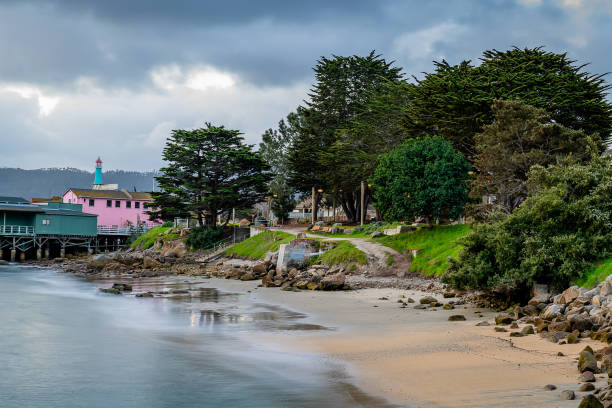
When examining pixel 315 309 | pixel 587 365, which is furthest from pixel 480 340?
pixel 315 309

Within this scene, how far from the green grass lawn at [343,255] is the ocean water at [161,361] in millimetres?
10649

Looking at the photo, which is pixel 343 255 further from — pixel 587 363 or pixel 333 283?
pixel 587 363

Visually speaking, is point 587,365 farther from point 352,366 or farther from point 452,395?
point 352,366

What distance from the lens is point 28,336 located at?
59.0 feet

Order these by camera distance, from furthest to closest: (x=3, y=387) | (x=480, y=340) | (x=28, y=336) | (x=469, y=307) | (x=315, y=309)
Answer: (x=315, y=309) < (x=469, y=307) < (x=28, y=336) < (x=480, y=340) < (x=3, y=387)

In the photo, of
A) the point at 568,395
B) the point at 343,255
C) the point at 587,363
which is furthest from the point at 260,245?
the point at 568,395

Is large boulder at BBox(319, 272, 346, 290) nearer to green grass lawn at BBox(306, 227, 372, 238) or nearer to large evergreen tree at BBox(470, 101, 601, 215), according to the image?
large evergreen tree at BBox(470, 101, 601, 215)

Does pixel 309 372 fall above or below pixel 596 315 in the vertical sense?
below

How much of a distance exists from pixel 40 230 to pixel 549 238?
60839mm

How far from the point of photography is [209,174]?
5966cm

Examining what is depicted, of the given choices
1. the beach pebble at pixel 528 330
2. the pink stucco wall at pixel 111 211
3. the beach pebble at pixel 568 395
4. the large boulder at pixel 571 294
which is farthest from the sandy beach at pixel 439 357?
the pink stucco wall at pixel 111 211

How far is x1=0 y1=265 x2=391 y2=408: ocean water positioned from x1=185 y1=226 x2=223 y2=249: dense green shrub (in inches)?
1292

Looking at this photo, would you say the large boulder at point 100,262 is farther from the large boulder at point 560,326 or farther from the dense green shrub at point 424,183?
the large boulder at point 560,326

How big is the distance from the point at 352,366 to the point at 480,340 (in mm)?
3696
